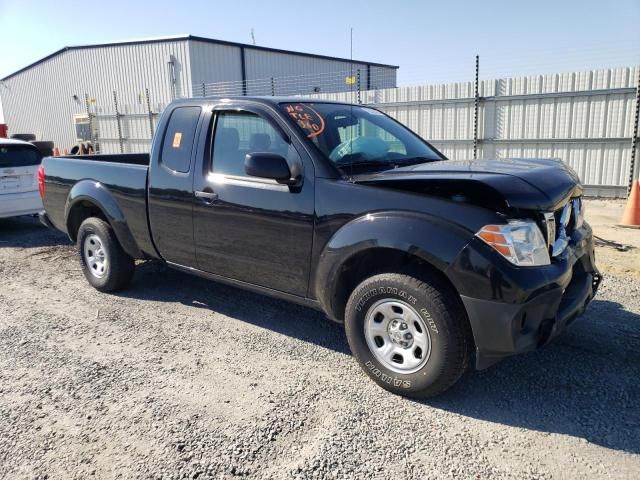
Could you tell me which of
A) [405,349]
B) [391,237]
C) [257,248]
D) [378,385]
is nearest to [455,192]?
[391,237]

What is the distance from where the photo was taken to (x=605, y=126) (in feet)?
34.4

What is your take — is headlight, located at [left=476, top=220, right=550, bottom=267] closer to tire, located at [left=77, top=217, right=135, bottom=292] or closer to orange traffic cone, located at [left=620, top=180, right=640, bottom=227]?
tire, located at [left=77, top=217, right=135, bottom=292]

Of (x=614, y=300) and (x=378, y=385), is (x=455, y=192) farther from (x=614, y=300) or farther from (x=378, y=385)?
(x=614, y=300)

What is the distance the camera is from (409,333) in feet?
10.6

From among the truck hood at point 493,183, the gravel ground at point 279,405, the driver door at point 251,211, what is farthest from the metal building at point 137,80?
the truck hood at point 493,183

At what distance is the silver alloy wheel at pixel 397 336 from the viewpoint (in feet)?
10.4

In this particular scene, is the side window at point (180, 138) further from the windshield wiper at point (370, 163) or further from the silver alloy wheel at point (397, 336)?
the silver alloy wheel at point (397, 336)

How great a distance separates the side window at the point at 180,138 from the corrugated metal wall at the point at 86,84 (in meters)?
15.5

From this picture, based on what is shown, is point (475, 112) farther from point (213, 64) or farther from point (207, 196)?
point (213, 64)

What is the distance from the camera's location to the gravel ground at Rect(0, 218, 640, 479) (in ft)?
8.77

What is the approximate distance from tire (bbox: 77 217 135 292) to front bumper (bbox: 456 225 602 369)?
3.72 metres

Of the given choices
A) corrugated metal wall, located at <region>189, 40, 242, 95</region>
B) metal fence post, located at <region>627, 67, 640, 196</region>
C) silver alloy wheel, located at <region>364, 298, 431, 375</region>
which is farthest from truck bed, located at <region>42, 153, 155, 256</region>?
corrugated metal wall, located at <region>189, 40, 242, 95</region>

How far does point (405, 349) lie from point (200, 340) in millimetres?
1835

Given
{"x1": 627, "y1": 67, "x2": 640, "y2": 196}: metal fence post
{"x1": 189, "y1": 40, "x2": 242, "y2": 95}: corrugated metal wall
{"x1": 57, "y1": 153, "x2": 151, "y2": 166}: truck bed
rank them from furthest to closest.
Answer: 1. {"x1": 189, "y1": 40, "x2": 242, "y2": 95}: corrugated metal wall
2. {"x1": 627, "y1": 67, "x2": 640, "y2": 196}: metal fence post
3. {"x1": 57, "y1": 153, "x2": 151, "y2": 166}: truck bed
